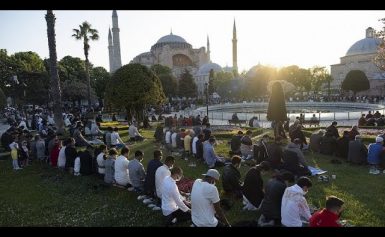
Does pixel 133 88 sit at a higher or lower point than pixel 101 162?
higher

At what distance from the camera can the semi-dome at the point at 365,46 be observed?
79375 mm

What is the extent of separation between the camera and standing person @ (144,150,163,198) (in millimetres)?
9039

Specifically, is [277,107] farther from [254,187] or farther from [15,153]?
[15,153]

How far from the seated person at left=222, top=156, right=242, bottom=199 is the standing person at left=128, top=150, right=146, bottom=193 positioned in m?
2.29

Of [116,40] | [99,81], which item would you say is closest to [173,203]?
[99,81]

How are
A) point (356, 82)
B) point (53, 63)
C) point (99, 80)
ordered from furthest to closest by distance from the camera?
1. point (356, 82)
2. point (99, 80)
3. point (53, 63)

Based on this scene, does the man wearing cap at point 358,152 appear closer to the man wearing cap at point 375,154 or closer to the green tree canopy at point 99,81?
the man wearing cap at point 375,154

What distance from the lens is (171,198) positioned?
7.59 metres

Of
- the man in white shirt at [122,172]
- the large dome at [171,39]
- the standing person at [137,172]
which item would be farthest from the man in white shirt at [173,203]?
the large dome at [171,39]

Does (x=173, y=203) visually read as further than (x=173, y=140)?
No

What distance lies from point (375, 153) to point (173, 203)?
7507mm

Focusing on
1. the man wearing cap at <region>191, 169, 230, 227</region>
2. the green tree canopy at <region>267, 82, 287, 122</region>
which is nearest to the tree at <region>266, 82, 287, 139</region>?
the green tree canopy at <region>267, 82, 287, 122</region>

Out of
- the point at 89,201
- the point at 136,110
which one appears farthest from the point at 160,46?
the point at 89,201
